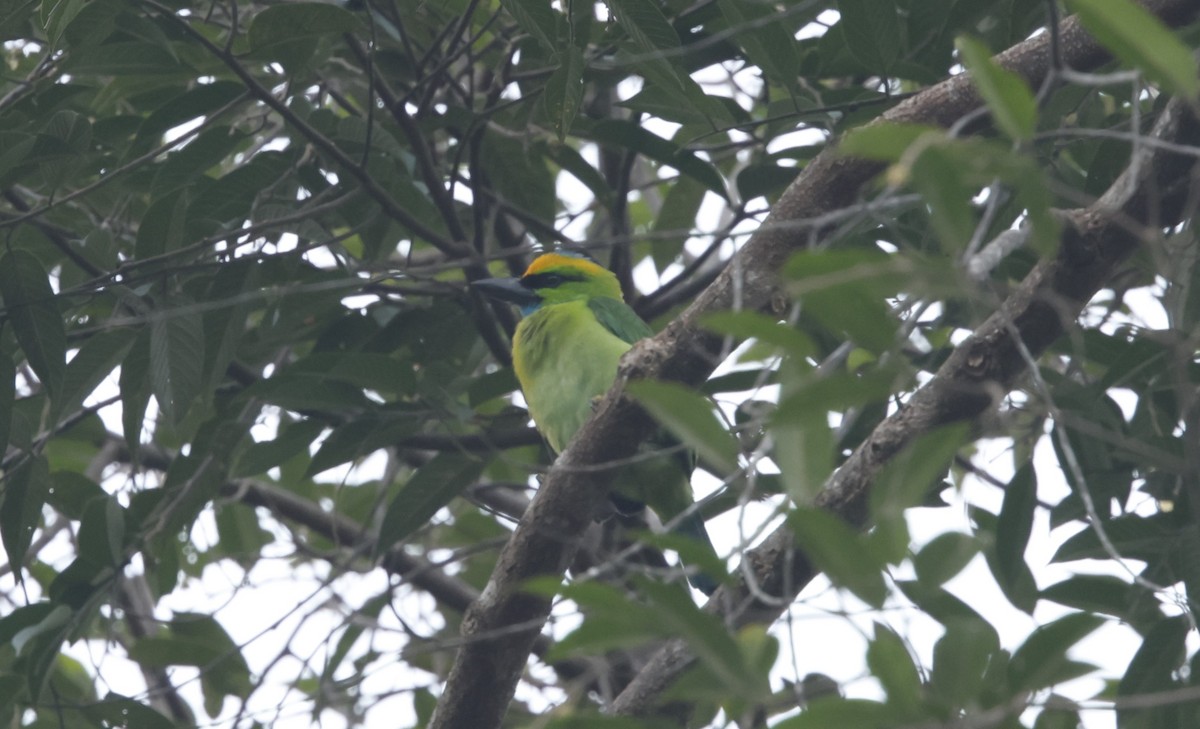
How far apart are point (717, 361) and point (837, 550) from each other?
3.97 feet

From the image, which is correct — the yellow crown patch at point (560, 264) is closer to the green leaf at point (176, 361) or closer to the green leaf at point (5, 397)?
the green leaf at point (176, 361)

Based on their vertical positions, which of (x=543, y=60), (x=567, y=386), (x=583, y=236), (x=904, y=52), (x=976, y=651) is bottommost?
(x=976, y=651)

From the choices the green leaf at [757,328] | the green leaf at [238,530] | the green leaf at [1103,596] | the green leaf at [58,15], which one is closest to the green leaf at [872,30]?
the green leaf at [1103,596]

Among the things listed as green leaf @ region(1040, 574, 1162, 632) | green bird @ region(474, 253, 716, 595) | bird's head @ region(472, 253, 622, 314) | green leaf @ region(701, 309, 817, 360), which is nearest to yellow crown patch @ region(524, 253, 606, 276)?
bird's head @ region(472, 253, 622, 314)

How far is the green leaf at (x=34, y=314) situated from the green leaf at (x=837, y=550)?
7.21 feet

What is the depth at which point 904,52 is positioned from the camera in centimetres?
325

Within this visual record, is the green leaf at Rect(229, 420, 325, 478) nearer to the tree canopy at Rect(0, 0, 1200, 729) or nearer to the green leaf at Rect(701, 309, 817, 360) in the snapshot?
the tree canopy at Rect(0, 0, 1200, 729)

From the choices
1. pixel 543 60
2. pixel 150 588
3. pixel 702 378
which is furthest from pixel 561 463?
pixel 150 588

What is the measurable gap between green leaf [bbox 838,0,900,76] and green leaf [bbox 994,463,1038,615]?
0.95 metres

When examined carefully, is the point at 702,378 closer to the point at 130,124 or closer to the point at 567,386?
the point at 567,386

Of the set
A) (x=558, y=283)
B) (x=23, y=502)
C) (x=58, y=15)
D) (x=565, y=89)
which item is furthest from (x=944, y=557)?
(x=558, y=283)

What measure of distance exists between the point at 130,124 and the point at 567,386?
1377mm

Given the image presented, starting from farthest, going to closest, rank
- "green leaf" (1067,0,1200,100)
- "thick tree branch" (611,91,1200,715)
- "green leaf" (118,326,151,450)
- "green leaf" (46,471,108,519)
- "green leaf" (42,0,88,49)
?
"green leaf" (46,471,108,519) < "green leaf" (118,326,151,450) < "green leaf" (42,0,88,49) < "thick tree branch" (611,91,1200,715) < "green leaf" (1067,0,1200,100)

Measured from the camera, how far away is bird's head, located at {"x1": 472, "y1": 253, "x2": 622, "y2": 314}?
4238mm
